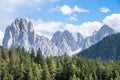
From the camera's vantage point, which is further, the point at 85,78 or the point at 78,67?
the point at 78,67

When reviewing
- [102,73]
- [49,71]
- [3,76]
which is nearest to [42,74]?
[49,71]

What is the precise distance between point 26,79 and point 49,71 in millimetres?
14702

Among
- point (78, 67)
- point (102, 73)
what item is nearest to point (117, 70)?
point (102, 73)

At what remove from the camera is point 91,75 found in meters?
177

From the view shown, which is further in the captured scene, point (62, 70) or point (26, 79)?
point (62, 70)

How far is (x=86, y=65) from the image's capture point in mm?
189250

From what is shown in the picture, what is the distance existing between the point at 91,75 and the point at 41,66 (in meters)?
32.0

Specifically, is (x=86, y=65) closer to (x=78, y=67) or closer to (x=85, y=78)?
(x=78, y=67)

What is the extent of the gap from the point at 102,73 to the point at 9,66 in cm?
4932

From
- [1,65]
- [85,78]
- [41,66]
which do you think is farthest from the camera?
[41,66]

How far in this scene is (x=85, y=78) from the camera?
16838 centimetres

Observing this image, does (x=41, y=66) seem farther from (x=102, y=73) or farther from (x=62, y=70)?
(x=102, y=73)

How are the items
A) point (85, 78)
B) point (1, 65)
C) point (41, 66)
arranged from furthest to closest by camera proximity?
1. point (41, 66)
2. point (1, 65)
3. point (85, 78)

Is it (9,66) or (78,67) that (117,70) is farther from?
(9,66)
